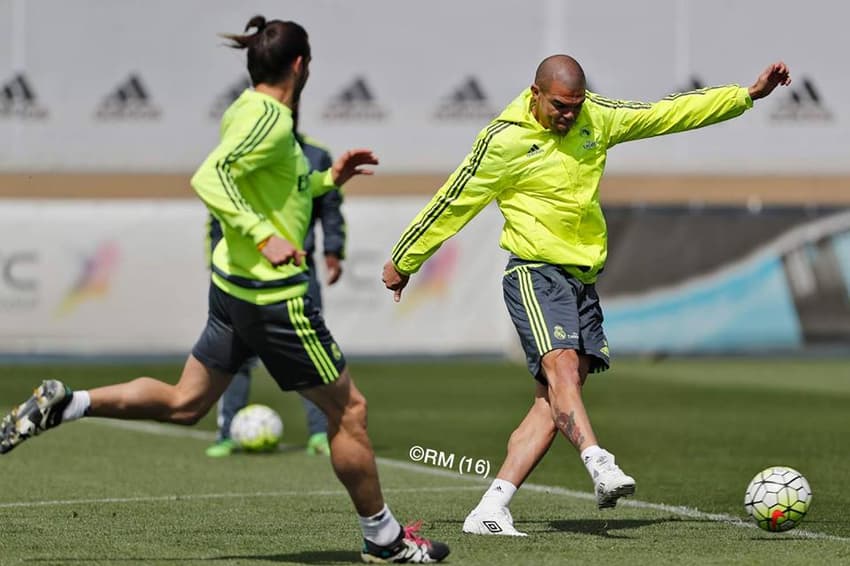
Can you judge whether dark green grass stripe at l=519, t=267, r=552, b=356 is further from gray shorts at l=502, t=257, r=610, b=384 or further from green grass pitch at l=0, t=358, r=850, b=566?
green grass pitch at l=0, t=358, r=850, b=566

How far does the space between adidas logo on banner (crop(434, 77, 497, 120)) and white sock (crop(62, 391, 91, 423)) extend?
2327 cm

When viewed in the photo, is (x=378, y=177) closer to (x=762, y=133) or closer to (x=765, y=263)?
(x=762, y=133)

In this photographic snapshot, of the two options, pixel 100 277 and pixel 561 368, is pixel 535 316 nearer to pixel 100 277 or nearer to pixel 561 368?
pixel 561 368

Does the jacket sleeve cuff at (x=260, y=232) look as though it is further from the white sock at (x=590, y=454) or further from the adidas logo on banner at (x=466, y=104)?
the adidas logo on banner at (x=466, y=104)

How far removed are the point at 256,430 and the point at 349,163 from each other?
542 cm

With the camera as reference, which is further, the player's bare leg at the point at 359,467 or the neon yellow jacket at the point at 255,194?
the player's bare leg at the point at 359,467

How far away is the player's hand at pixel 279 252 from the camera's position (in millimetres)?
6477

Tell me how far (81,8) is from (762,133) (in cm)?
1218

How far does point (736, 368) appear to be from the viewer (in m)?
22.2

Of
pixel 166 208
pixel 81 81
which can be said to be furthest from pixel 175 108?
pixel 166 208

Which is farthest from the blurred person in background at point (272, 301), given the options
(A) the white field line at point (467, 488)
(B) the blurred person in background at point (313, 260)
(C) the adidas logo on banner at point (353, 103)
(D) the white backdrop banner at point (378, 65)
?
(C) the adidas logo on banner at point (353, 103)

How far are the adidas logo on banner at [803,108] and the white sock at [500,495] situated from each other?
77.3 feet

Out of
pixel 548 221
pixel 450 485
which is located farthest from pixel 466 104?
pixel 548 221

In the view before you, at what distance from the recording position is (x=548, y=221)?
8312 mm
